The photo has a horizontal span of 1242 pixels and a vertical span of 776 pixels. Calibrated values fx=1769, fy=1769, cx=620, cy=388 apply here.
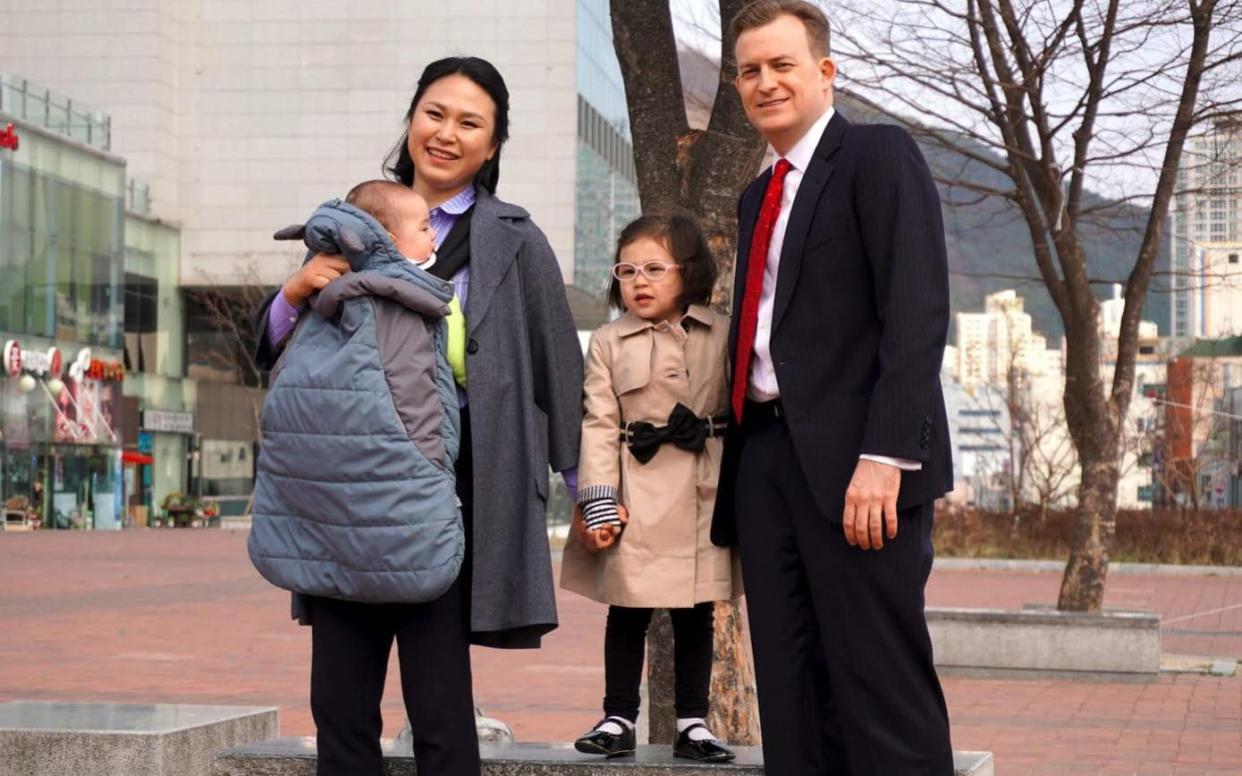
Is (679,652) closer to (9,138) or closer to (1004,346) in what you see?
(9,138)

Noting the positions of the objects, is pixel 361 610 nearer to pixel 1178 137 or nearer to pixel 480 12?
pixel 1178 137

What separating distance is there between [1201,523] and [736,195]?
25103mm

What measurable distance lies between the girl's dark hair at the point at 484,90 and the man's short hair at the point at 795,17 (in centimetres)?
67

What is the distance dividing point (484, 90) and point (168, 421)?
5496 centimetres

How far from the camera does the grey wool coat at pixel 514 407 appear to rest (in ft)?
13.2

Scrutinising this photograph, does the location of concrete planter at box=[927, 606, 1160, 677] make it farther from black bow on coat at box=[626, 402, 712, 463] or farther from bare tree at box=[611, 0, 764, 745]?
black bow on coat at box=[626, 402, 712, 463]

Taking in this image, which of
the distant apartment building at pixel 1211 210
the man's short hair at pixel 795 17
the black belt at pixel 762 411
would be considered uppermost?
the distant apartment building at pixel 1211 210

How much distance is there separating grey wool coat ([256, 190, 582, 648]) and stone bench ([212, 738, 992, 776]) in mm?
440

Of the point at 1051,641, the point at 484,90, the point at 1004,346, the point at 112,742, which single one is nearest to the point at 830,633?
the point at 484,90

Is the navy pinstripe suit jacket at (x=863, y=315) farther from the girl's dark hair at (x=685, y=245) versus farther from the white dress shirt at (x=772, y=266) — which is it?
the girl's dark hair at (x=685, y=245)

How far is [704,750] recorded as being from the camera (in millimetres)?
4375

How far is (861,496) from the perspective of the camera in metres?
3.60

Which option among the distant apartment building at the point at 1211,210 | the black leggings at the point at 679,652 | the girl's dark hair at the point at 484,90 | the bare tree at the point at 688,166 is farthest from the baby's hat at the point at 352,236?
the distant apartment building at the point at 1211,210

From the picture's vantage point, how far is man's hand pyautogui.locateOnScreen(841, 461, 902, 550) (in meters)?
3.59
